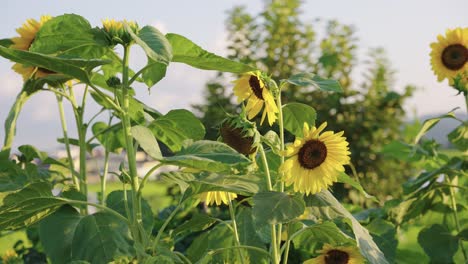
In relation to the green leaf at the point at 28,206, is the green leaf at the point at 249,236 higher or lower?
lower

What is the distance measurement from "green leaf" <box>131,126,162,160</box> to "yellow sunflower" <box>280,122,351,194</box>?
13.4 inches

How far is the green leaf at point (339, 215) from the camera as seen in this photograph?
68.4 inches

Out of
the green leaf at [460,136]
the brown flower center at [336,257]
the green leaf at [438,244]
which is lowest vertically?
the green leaf at [438,244]

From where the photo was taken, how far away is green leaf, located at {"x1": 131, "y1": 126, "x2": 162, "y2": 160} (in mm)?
1483

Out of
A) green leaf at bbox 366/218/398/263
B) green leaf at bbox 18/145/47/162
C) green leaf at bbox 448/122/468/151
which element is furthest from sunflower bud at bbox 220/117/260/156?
green leaf at bbox 448/122/468/151

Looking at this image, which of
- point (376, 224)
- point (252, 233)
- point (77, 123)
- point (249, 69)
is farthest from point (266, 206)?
point (376, 224)

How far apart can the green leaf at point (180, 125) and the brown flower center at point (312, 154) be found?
321 millimetres

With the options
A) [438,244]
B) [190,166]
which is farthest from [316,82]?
[438,244]

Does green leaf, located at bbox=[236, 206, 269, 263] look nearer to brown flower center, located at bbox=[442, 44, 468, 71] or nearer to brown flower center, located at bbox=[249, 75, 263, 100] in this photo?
brown flower center, located at bbox=[249, 75, 263, 100]

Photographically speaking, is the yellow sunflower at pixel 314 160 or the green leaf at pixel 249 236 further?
the green leaf at pixel 249 236

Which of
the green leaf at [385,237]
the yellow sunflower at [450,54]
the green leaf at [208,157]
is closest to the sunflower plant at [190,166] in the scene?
the green leaf at [208,157]

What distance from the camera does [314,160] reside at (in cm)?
176

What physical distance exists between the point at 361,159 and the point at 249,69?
3.52 meters

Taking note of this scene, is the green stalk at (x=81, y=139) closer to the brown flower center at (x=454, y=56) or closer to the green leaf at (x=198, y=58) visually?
the green leaf at (x=198, y=58)
